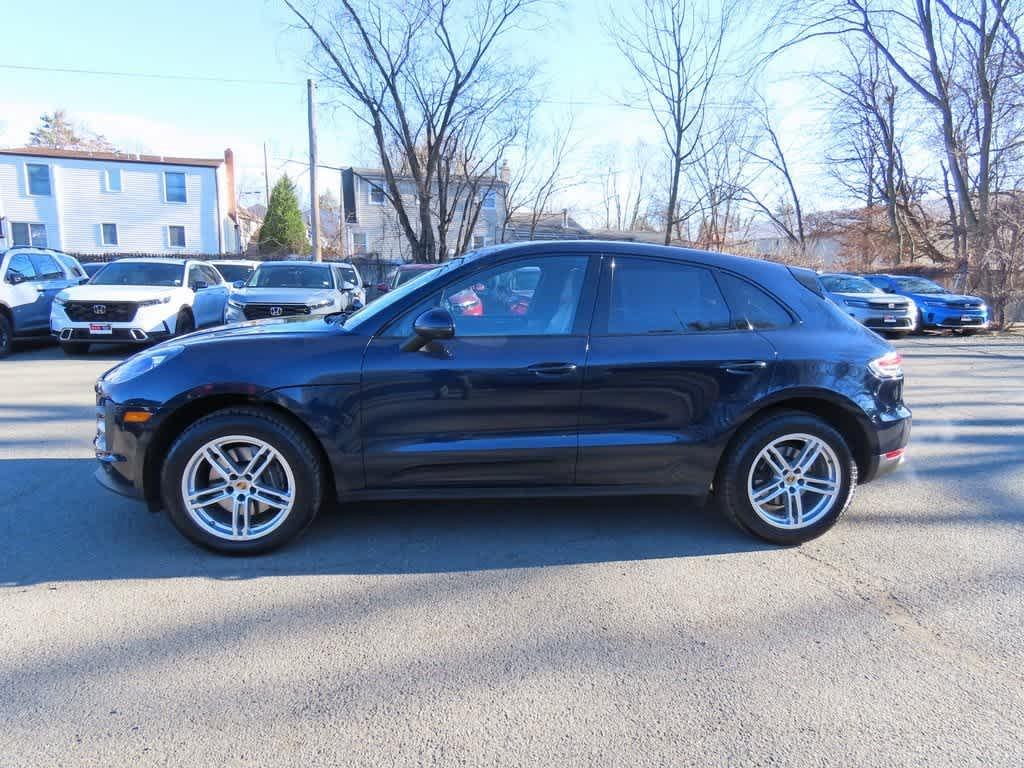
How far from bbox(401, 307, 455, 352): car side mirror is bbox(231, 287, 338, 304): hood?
24.7ft

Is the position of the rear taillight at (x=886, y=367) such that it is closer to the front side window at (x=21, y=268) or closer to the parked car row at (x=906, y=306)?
the parked car row at (x=906, y=306)

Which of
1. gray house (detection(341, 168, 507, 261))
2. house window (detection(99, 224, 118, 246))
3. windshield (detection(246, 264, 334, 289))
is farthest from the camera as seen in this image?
gray house (detection(341, 168, 507, 261))

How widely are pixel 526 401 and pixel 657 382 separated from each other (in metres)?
0.74

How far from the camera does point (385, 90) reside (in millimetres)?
26484

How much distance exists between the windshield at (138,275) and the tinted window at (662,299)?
10335 mm

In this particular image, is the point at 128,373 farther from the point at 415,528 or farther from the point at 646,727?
the point at 646,727

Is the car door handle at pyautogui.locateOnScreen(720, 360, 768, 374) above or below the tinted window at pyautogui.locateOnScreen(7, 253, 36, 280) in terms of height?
below

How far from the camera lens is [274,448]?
3.36m

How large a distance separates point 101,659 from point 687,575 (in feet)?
8.91

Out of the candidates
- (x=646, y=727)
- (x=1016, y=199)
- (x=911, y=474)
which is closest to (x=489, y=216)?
(x=1016, y=199)

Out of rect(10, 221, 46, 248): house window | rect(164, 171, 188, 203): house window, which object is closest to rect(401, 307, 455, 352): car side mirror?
rect(164, 171, 188, 203): house window

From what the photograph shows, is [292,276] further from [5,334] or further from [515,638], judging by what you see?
[515,638]

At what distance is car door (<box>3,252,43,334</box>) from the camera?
10.6 metres

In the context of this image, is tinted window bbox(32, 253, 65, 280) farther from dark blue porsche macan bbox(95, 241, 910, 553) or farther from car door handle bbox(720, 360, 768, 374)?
car door handle bbox(720, 360, 768, 374)
